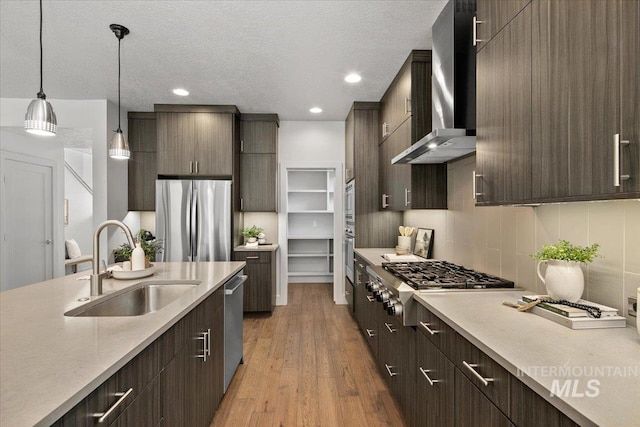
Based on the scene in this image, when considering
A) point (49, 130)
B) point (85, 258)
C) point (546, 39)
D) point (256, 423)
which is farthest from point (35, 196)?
point (546, 39)

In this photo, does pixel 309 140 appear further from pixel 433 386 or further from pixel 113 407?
pixel 113 407

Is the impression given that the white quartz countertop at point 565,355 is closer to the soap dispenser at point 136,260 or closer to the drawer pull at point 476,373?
the drawer pull at point 476,373

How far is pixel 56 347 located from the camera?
102 cm

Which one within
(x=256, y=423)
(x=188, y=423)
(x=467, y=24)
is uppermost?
(x=467, y=24)

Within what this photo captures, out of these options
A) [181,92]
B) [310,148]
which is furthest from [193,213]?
[310,148]

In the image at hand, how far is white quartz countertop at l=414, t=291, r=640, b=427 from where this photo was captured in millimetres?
724

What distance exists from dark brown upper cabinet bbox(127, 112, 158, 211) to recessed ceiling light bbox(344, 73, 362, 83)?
115 inches

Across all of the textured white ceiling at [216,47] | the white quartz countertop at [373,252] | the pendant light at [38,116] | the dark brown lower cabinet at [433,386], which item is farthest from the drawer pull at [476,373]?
the pendant light at [38,116]

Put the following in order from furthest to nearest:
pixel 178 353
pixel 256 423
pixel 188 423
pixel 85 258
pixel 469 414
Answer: pixel 85 258, pixel 256 423, pixel 188 423, pixel 178 353, pixel 469 414

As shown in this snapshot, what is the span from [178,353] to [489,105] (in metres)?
1.91

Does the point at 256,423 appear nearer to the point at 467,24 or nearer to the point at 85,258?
the point at 467,24

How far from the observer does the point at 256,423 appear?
6.93 feet

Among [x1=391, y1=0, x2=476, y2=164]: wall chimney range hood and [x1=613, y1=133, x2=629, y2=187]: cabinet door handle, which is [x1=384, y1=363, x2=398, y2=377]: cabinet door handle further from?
[x1=613, y1=133, x2=629, y2=187]: cabinet door handle

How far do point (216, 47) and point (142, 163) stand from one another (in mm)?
2602
